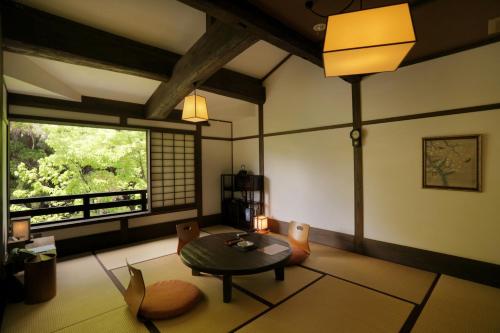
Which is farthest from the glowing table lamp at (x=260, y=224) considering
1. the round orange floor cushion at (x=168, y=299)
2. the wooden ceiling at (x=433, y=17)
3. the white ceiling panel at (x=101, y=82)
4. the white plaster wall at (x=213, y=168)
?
the wooden ceiling at (x=433, y=17)

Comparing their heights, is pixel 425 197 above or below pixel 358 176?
below

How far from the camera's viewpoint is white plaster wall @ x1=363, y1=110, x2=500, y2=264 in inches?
106

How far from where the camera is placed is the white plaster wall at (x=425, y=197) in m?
2.68

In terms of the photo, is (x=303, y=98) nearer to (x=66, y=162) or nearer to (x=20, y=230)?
(x=20, y=230)

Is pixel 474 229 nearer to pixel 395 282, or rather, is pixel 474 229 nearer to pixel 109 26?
pixel 395 282

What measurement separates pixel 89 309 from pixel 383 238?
374cm

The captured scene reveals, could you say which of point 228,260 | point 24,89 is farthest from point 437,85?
point 24,89

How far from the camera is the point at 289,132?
4.73 meters

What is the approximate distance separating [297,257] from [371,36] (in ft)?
9.09

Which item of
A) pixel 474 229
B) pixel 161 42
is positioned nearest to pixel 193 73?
pixel 161 42

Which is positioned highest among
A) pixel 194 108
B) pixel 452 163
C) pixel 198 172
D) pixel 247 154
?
pixel 194 108

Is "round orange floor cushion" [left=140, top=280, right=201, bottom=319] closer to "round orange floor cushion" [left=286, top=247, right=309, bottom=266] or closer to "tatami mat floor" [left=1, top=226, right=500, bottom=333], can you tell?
"tatami mat floor" [left=1, top=226, right=500, bottom=333]

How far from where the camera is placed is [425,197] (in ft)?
10.2

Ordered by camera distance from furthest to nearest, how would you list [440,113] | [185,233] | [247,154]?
[247,154], [185,233], [440,113]
